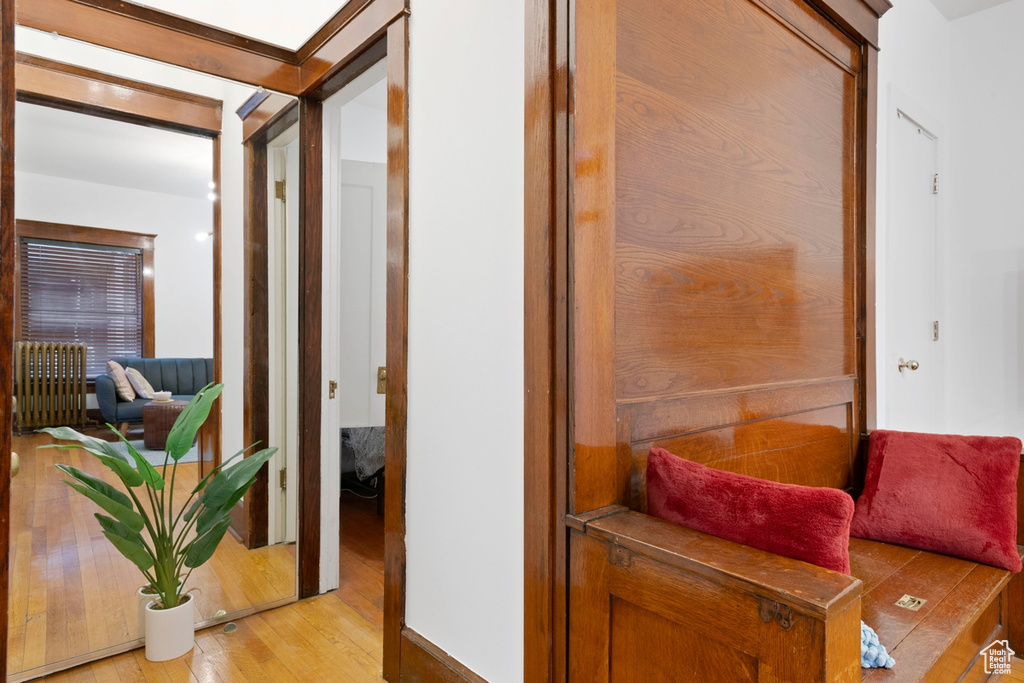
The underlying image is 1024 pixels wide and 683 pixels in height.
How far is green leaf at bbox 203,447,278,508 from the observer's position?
2029mm

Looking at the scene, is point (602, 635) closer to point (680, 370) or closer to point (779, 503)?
point (779, 503)

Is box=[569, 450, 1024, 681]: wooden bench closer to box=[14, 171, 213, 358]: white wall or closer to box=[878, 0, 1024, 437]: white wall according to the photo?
box=[14, 171, 213, 358]: white wall

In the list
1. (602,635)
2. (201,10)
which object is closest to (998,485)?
(602,635)

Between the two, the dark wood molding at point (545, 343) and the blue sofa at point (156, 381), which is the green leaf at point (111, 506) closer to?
the blue sofa at point (156, 381)

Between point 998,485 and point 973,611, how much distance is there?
0.51 m

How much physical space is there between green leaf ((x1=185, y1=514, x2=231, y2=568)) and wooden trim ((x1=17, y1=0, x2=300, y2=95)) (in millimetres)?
1622

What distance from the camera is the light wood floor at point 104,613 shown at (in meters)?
1.76

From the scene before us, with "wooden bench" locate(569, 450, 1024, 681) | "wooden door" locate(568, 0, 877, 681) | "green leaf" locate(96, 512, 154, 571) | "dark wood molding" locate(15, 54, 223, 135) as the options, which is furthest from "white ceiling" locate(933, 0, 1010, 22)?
"green leaf" locate(96, 512, 154, 571)

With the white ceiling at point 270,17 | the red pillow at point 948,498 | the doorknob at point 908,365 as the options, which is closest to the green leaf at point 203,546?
the white ceiling at point 270,17

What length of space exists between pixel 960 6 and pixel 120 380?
4301mm

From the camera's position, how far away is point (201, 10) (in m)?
2.30

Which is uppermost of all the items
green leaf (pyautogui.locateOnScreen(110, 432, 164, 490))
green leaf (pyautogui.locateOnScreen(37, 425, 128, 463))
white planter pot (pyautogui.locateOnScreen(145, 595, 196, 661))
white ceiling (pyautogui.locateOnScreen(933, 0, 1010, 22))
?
white ceiling (pyautogui.locateOnScreen(933, 0, 1010, 22))

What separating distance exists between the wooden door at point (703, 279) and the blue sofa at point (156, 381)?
1.59 meters

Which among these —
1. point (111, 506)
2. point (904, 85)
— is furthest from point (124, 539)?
point (904, 85)
